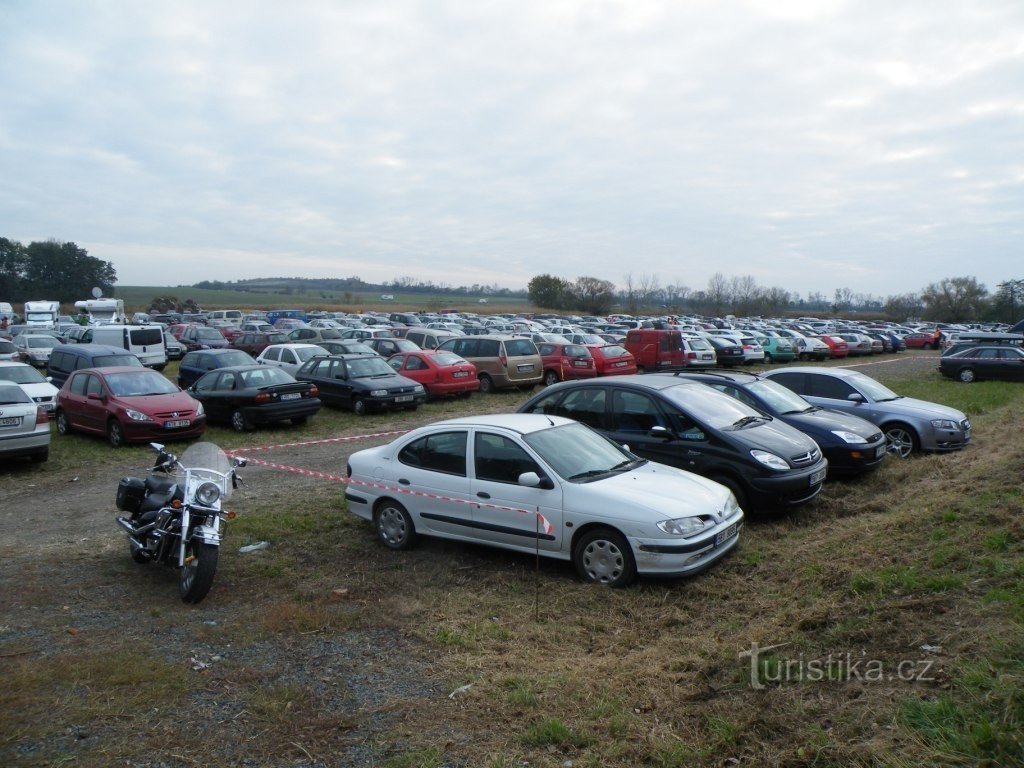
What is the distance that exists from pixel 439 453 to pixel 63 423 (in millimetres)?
11937

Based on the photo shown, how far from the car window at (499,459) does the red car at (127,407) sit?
910cm

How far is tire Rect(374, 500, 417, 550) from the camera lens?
786 centimetres

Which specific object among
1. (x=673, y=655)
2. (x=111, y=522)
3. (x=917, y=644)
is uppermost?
(x=917, y=644)

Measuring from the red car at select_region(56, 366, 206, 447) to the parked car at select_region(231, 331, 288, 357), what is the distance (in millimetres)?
15743

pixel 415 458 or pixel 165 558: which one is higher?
pixel 415 458

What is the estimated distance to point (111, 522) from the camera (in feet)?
30.7

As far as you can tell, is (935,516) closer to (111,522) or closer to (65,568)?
(65,568)

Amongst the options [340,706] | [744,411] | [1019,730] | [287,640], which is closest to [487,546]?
[287,640]

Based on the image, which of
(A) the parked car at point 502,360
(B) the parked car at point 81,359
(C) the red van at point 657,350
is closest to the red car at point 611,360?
(A) the parked car at point 502,360

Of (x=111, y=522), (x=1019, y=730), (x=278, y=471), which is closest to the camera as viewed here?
(x=1019, y=730)

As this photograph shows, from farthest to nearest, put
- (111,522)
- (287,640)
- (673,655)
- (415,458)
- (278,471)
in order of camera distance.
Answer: (278,471) < (111,522) < (415,458) < (287,640) < (673,655)

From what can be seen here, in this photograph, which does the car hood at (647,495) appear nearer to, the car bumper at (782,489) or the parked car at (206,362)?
the car bumper at (782,489)

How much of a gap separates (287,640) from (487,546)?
2416 millimetres

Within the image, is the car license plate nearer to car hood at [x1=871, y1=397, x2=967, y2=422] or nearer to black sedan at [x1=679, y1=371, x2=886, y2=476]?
black sedan at [x1=679, y1=371, x2=886, y2=476]
